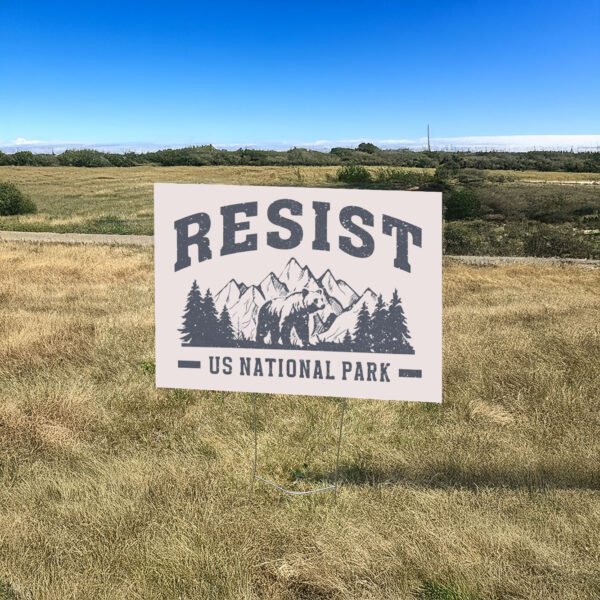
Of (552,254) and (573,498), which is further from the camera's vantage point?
(552,254)

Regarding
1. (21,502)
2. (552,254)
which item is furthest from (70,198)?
(21,502)

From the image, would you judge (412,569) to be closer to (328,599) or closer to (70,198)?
(328,599)

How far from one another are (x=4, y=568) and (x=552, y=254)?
19.4m

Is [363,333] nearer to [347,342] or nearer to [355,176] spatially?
[347,342]

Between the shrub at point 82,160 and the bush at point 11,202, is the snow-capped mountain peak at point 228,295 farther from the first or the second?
the shrub at point 82,160

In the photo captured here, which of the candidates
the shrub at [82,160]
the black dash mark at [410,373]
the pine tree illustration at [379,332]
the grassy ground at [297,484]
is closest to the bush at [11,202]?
the grassy ground at [297,484]

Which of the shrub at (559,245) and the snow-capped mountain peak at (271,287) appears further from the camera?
the shrub at (559,245)

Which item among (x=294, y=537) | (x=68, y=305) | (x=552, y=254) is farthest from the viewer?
(x=552, y=254)

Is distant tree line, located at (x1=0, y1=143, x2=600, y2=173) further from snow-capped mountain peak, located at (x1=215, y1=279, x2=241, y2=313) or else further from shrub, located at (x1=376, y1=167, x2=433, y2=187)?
snow-capped mountain peak, located at (x1=215, y1=279, x2=241, y2=313)

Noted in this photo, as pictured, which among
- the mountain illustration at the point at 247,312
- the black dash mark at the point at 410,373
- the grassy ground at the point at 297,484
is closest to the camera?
the grassy ground at the point at 297,484

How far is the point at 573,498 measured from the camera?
3.32 metres

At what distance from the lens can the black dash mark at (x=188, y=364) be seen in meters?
3.28

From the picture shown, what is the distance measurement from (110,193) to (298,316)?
152ft

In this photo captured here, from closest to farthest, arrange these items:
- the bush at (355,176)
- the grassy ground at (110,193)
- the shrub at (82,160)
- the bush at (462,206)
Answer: the grassy ground at (110,193) → the bush at (462,206) → the bush at (355,176) → the shrub at (82,160)
